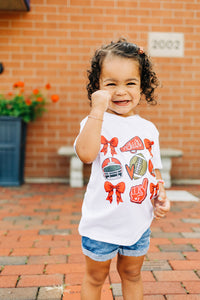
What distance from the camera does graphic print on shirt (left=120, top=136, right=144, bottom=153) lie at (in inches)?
57.9

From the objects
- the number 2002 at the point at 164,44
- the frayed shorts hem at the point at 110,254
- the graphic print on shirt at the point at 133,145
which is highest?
the number 2002 at the point at 164,44

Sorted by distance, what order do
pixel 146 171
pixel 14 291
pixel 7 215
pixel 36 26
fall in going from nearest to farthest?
1. pixel 146 171
2. pixel 14 291
3. pixel 7 215
4. pixel 36 26

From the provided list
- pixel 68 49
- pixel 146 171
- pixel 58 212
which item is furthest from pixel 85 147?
pixel 68 49

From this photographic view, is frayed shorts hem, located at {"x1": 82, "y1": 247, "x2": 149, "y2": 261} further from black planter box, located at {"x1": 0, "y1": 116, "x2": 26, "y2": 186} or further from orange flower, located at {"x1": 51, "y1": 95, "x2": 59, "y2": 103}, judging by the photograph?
orange flower, located at {"x1": 51, "y1": 95, "x2": 59, "y2": 103}

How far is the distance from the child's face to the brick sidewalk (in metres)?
1.13

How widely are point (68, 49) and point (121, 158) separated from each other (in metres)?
4.32

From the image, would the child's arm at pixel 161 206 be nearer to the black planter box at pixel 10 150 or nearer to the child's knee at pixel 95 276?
Answer: the child's knee at pixel 95 276

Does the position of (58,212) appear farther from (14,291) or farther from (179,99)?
(179,99)

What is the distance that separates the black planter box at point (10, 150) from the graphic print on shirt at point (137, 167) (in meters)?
3.88

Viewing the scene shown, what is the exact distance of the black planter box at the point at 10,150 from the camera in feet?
16.9

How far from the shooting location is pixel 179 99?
18.5 ft

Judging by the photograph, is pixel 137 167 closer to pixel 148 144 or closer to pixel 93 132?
pixel 148 144

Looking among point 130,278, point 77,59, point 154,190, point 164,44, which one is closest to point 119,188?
point 154,190

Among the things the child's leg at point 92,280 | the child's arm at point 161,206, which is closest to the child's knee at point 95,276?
the child's leg at point 92,280
